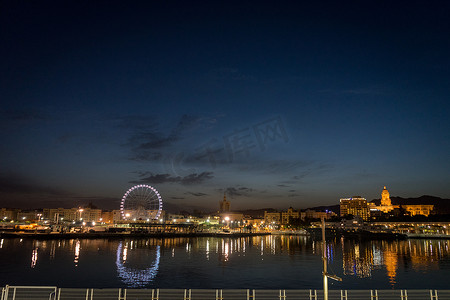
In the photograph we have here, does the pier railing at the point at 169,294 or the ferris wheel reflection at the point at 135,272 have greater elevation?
the pier railing at the point at 169,294

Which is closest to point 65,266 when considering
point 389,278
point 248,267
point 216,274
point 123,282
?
point 123,282

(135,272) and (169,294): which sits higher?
(169,294)

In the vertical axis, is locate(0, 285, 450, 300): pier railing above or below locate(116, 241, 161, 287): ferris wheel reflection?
above

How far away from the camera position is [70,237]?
11600 cm

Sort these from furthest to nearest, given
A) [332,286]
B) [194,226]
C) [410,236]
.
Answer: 1. [194,226]
2. [410,236]
3. [332,286]

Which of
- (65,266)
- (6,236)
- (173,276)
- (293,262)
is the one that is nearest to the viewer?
(173,276)

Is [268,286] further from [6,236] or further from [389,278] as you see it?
[6,236]

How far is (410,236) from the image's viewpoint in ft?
539

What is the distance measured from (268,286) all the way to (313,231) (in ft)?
484

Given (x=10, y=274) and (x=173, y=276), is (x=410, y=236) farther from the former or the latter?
(x=10, y=274)

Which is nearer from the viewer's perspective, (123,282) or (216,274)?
(123,282)

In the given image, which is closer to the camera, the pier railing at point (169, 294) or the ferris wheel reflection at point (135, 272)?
the pier railing at point (169, 294)

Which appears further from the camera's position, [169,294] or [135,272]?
[135,272]

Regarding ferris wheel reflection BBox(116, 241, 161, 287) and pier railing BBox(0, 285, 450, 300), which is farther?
ferris wheel reflection BBox(116, 241, 161, 287)
